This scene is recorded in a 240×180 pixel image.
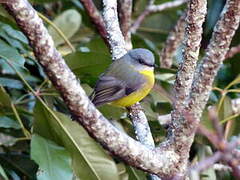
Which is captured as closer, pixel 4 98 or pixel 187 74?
pixel 187 74

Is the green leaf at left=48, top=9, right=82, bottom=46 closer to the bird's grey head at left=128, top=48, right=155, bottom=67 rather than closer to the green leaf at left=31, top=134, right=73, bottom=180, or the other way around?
the bird's grey head at left=128, top=48, right=155, bottom=67

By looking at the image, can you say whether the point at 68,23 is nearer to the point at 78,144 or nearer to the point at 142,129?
the point at 78,144

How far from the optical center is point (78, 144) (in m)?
1.90

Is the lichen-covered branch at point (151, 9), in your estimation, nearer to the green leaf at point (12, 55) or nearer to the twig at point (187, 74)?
the green leaf at point (12, 55)

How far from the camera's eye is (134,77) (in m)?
2.56

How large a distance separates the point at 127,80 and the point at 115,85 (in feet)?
0.50

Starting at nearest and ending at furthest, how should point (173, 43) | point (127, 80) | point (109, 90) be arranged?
point (109, 90)
point (127, 80)
point (173, 43)

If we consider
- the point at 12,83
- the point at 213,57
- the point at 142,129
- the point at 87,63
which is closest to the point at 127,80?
the point at 87,63

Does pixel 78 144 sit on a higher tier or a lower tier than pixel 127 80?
higher

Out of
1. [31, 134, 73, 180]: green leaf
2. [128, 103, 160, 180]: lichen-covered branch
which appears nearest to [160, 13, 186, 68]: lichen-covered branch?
[128, 103, 160, 180]: lichen-covered branch

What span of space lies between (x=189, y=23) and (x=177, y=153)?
1.24 ft

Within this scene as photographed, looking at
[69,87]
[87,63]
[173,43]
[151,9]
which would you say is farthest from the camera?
[151,9]

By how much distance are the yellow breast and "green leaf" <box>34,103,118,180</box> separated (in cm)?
38

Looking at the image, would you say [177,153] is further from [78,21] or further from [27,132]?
[78,21]
